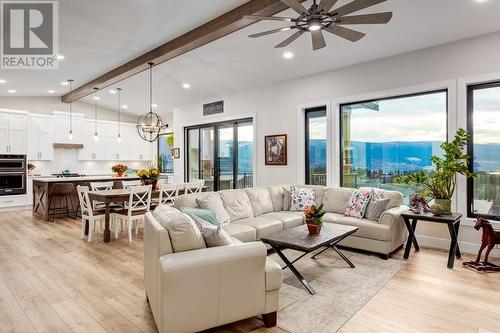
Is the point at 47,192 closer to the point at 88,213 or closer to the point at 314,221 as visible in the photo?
the point at 88,213

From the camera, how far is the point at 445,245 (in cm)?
455

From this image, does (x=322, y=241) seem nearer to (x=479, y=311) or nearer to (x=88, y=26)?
(x=479, y=311)

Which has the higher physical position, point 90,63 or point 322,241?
point 90,63

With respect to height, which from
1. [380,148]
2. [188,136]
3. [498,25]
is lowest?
[380,148]

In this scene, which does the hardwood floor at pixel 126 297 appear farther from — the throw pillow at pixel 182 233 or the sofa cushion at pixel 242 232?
the sofa cushion at pixel 242 232

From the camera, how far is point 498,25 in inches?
154

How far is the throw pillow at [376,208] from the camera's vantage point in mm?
4426

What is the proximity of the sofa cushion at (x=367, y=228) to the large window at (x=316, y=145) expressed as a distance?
1556 mm

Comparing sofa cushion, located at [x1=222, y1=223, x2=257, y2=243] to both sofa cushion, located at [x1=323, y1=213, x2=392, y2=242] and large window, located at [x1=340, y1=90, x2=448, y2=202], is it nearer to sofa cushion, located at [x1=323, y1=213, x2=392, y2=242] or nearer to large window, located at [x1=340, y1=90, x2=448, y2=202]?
sofa cushion, located at [x1=323, y1=213, x2=392, y2=242]

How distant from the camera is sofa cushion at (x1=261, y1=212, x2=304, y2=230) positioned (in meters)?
4.63

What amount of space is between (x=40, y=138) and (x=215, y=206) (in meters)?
7.15

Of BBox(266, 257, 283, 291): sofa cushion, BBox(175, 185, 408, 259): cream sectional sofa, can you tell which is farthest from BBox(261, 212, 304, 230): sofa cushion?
BBox(266, 257, 283, 291): sofa cushion

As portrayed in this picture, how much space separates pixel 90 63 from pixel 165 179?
4450mm

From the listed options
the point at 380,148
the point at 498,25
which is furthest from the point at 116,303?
the point at 498,25
